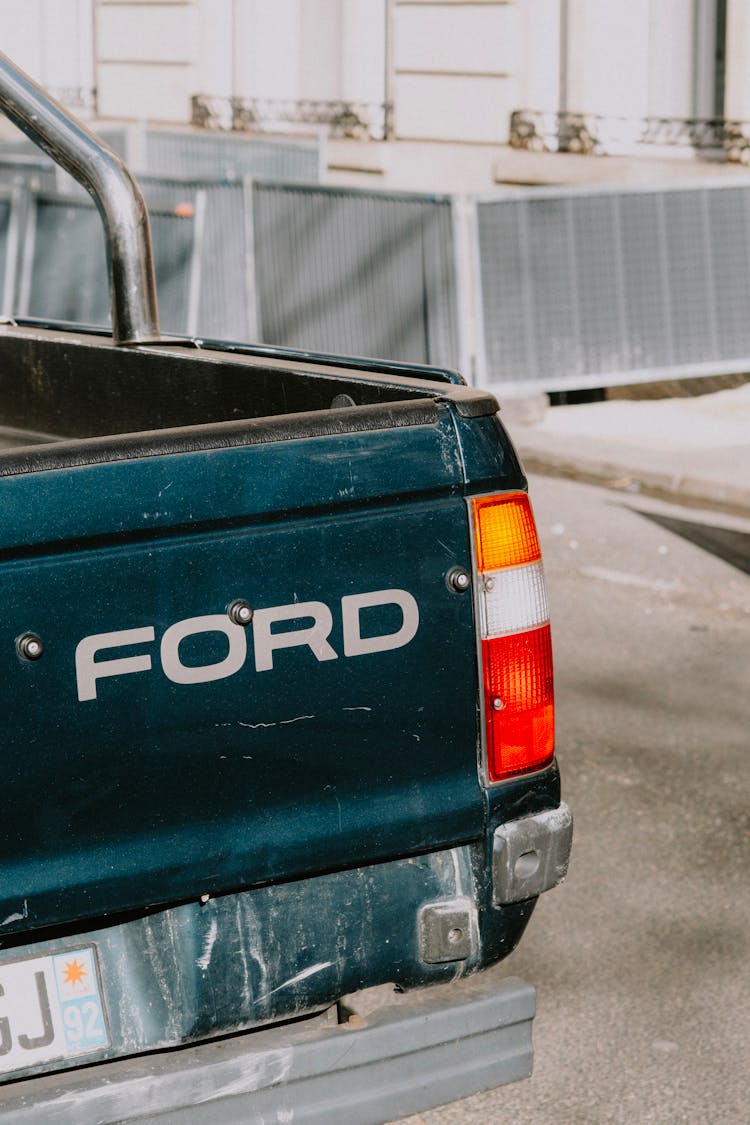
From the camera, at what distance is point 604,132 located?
17578 millimetres

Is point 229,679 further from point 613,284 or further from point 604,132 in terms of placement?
point 604,132

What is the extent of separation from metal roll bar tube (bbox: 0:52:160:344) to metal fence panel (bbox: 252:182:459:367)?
803cm

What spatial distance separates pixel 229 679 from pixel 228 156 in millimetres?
16082

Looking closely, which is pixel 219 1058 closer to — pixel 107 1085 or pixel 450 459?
pixel 107 1085

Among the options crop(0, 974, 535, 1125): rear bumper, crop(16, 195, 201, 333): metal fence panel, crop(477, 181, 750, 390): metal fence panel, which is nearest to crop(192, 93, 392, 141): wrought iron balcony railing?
crop(16, 195, 201, 333): metal fence panel

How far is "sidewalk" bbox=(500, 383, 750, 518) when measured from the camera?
1029 cm

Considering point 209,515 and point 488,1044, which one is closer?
point 209,515

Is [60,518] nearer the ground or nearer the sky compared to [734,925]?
nearer the sky

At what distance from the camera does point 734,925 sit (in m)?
4.71

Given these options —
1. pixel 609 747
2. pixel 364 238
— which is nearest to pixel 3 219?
pixel 364 238

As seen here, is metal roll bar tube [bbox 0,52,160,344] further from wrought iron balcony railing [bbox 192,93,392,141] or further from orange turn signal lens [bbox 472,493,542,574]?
wrought iron balcony railing [bbox 192,93,392,141]

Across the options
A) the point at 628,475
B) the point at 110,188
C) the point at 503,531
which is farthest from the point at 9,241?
the point at 503,531

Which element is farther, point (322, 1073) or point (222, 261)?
point (222, 261)

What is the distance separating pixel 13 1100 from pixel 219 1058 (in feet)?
1.10
